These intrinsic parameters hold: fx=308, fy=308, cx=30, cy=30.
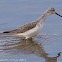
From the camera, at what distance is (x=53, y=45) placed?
1147cm

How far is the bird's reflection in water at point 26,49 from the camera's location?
10.5m

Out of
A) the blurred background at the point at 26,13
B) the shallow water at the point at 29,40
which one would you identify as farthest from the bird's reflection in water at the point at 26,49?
the blurred background at the point at 26,13

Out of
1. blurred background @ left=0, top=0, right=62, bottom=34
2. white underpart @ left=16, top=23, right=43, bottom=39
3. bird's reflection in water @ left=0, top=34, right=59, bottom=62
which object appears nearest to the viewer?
bird's reflection in water @ left=0, top=34, right=59, bottom=62

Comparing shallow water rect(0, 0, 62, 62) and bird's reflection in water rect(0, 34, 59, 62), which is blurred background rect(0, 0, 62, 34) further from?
bird's reflection in water rect(0, 34, 59, 62)

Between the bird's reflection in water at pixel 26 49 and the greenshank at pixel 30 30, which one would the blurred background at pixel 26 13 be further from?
the bird's reflection in water at pixel 26 49

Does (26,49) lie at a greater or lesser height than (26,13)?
lesser

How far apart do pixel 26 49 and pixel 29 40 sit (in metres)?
1.28

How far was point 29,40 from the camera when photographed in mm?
12367

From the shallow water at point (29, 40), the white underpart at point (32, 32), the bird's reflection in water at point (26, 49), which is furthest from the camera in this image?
the white underpart at point (32, 32)

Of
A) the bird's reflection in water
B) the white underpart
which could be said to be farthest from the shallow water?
the white underpart

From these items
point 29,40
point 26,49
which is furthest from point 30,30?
point 26,49

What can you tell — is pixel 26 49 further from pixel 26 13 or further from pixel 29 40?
pixel 26 13

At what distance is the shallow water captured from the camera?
10.3 meters

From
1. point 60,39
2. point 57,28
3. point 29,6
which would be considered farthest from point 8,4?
point 60,39
